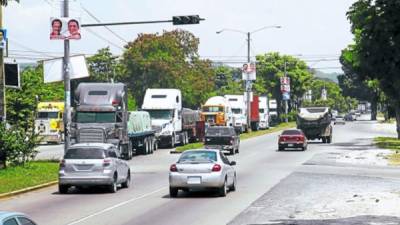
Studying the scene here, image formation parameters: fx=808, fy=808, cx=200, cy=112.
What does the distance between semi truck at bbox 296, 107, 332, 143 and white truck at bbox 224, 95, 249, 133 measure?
55.6 ft

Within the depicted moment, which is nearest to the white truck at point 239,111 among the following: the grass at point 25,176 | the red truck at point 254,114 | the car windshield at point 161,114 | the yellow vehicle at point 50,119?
the red truck at point 254,114

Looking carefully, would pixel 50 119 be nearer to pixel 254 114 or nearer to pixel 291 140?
pixel 291 140

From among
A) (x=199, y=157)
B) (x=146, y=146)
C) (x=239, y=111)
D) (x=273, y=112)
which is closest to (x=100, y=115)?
(x=146, y=146)

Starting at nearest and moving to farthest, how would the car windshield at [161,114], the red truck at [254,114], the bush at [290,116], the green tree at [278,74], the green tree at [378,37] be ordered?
the green tree at [378,37] < the car windshield at [161,114] < the red truck at [254,114] < the bush at [290,116] < the green tree at [278,74]

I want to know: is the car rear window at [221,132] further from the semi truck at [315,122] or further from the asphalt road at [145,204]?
the semi truck at [315,122]

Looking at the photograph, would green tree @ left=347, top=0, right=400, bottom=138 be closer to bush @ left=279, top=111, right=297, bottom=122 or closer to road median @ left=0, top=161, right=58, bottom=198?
road median @ left=0, top=161, right=58, bottom=198

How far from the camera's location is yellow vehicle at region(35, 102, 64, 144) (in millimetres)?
67000

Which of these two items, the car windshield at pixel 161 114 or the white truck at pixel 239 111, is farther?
the white truck at pixel 239 111

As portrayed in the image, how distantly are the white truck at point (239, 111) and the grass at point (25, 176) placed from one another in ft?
161

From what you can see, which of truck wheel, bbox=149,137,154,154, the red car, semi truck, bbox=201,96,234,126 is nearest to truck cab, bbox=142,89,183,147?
truck wheel, bbox=149,137,154,154

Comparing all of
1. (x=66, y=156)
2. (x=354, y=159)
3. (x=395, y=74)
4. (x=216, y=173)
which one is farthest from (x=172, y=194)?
(x=354, y=159)

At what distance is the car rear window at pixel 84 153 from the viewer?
25.4 meters

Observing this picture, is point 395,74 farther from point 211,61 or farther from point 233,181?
point 211,61

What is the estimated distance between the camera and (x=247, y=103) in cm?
8300
